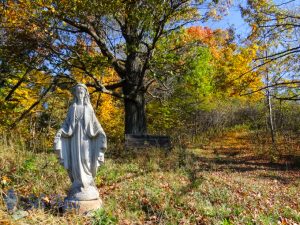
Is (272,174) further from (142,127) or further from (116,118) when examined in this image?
(116,118)

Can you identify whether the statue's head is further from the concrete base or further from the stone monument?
the concrete base

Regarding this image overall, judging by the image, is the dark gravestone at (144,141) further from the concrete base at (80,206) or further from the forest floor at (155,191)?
the concrete base at (80,206)

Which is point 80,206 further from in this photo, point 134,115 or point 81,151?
point 134,115

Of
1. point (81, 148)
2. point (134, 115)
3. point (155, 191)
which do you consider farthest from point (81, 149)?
point (134, 115)

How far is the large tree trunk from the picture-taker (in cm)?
1463

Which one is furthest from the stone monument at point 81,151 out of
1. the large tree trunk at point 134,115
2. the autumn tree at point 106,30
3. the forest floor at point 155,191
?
the large tree trunk at point 134,115

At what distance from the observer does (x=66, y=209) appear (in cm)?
602

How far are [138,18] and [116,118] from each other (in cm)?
1137

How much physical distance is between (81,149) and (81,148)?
2 cm

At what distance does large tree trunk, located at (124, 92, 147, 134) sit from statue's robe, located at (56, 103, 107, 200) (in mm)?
8200

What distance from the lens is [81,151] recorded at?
627 centimetres

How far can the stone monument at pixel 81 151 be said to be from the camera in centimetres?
618

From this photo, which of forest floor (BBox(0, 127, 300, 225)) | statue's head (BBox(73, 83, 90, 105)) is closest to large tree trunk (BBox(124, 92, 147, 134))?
forest floor (BBox(0, 127, 300, 225))

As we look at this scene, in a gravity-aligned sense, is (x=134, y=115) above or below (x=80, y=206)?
above
